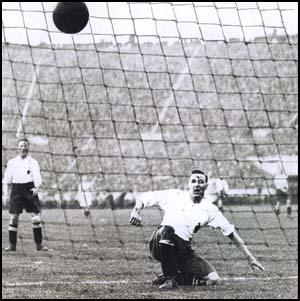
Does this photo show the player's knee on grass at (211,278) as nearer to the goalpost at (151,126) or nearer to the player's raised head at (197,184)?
the player's raised head at (197,184)

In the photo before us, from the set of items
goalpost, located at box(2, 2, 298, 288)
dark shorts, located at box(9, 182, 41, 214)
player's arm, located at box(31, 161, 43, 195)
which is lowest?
dark shorts, located at box(9, 182, 41, 214)

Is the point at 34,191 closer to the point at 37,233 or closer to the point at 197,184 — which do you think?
the point at 37,233

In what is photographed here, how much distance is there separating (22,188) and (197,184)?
190 cm

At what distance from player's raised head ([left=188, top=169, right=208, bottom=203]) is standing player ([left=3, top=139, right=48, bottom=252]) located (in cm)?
162

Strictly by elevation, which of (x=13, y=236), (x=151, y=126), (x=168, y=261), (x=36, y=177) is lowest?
(x=168, y=261)

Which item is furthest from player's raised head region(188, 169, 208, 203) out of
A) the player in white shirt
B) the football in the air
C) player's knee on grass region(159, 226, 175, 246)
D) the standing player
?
the standing player

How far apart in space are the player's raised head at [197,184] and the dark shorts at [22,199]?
1.81m

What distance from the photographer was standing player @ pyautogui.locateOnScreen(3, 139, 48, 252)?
Answer: 180 inches

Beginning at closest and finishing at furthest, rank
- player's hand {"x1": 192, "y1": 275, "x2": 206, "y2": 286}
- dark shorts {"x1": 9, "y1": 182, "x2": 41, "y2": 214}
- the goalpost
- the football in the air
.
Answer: the football in the air < player's hand {"x1": 192, "y1": 275, "x2": 206, "y2": 286} < dark shorts {"x1": 9, "y1": 182, "x2": 41, "y2": 214} < the goalpost

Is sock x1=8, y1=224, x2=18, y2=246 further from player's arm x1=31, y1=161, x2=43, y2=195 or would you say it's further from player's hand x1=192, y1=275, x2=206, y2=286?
player's hand x1=192, y1=275, x2=206, y2=286

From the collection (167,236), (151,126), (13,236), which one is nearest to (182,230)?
(167,236)

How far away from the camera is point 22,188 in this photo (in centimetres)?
472

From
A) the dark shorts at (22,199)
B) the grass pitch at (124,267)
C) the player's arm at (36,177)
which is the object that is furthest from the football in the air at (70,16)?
the dark shorts at (22,199)

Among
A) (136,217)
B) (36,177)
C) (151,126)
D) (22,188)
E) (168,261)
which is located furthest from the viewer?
(151,126)
